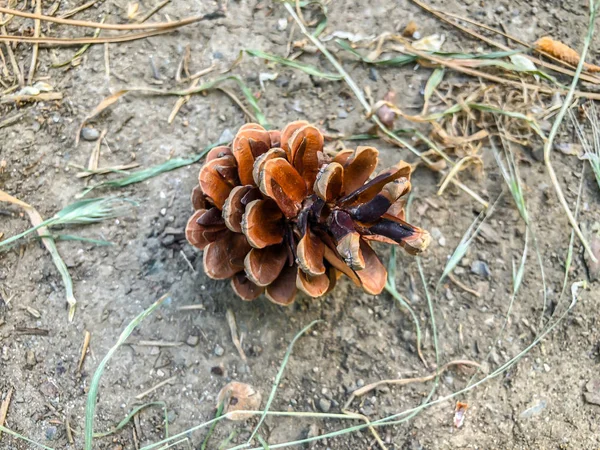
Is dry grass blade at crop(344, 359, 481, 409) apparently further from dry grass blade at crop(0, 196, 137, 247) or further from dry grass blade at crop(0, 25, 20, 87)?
dry grass blade at crop(0, 25, 20, 87)

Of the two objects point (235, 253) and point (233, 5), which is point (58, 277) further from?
point (233, 5)

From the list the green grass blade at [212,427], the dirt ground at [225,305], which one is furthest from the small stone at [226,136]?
the green grass blade at [212,427]

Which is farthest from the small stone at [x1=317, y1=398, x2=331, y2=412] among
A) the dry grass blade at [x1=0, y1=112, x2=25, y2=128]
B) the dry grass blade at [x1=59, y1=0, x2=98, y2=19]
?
the dry grass blade at [x1=59, y1=0, x2=98, y2=19]

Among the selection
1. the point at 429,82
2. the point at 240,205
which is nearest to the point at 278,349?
the point at 240,205

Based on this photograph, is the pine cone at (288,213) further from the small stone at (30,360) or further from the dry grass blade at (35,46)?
the dry grass blade at (35,46)

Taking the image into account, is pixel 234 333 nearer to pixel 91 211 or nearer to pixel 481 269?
pixel 91 211

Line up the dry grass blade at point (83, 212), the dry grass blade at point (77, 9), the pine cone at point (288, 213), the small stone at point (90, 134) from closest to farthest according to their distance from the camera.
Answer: the pine cone at point (288, 213), the dry grass blade at point (83, 212), the small stone at point (90, 134), the dry grass blade at point (77, 9)

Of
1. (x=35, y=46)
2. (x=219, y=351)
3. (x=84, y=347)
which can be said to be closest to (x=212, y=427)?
(x=219, y=351)
